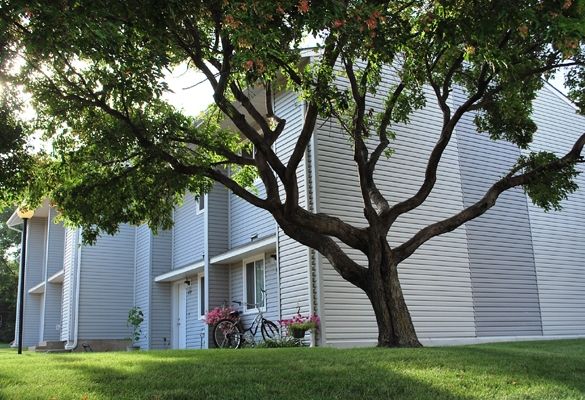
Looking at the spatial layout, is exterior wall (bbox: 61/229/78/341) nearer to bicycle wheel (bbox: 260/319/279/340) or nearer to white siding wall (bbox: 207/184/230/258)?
white siding wall (bbox: 207/184/230/258)

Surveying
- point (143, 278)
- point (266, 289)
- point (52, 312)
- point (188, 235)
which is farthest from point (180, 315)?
point (52, 312)

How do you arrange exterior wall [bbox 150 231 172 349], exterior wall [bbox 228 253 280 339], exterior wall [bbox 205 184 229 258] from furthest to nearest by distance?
exterior wall [bbox 150 231 172 349] → exterior wall [bbox 205 184 229 258] → exterior wall [bbox 228 253 280 339]

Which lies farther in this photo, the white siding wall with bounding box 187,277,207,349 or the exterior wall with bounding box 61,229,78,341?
the exterior wall with bounding box 61,229,78,341

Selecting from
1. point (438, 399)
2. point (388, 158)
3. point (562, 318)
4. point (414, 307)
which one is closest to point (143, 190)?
point (388, 158)

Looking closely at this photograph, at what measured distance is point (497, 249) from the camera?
16.9m

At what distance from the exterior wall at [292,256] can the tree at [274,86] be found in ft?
4.37

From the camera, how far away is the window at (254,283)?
55.8 feet

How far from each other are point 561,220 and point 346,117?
29.4 feet

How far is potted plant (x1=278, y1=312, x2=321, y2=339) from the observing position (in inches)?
502

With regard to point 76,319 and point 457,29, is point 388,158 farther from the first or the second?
point 76,319

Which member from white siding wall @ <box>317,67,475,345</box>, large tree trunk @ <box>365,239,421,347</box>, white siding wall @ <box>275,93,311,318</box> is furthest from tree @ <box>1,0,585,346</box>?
white siding wall @ <box>275,93,311,318</box>

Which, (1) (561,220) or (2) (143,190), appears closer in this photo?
(2) (143,190)

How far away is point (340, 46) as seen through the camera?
25.6 ft

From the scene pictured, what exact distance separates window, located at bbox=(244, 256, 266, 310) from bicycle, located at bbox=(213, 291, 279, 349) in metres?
0.79
